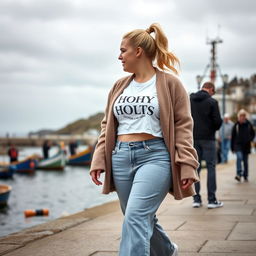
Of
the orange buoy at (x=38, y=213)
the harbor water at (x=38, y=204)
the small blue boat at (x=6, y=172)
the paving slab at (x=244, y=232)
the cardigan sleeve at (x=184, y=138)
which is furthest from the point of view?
the small blue boat at (x=6, y=172)

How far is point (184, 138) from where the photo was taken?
4230 mm

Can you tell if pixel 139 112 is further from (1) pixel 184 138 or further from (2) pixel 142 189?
(2) pixel 142 189

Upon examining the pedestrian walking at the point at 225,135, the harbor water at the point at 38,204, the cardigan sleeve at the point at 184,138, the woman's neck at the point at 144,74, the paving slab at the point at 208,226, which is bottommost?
the harbor water at the point at 38,204

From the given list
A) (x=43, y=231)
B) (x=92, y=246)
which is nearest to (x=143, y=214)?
(x=92, y=246)

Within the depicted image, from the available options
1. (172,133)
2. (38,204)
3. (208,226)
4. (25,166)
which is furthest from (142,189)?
(25,166)

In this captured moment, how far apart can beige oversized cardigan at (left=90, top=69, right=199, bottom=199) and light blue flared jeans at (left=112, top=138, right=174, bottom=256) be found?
0.20 feet

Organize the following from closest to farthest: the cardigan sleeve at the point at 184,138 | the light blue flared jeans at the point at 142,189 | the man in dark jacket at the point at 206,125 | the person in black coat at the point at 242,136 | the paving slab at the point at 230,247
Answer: the light blue flared jeans at the point at 142,189 < the cardigan sleeve at the point at 184,138 < the paving slab at the point at 230,247 < the man in dark jacket at the point at 206,125 < the person in black coat at the point at 242,136

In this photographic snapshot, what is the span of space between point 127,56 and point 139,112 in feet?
1.50

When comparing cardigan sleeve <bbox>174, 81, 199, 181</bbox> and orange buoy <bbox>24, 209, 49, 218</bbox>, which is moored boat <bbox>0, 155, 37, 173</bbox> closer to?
orange buoy <bbox>24, 209, 49, 218</bbox>

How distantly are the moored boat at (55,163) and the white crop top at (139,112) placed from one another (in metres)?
45.9

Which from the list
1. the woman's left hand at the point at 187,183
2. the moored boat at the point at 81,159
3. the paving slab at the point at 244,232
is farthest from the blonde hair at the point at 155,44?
the moored boat at the point at 81,159

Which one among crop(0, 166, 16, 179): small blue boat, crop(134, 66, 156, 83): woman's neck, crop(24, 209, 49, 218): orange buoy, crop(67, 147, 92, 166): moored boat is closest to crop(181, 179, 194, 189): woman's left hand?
crop(134, 66, 156, 83): woman's neck

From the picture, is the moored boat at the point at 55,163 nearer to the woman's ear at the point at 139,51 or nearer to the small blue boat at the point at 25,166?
the small blue boat at the point at 25,166

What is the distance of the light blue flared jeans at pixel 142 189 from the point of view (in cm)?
394
